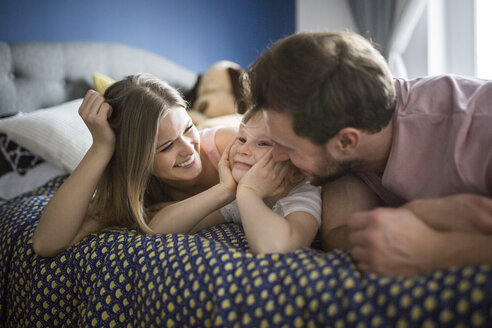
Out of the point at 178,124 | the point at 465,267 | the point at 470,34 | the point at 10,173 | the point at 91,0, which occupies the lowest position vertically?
the point at 10,173

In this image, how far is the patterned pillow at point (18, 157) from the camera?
2.11 m

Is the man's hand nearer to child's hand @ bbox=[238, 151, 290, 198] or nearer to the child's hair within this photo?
child's hand @ bbox=[238, 151, 290, 198]

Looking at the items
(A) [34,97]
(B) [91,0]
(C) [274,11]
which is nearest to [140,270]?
(A) [34,97]

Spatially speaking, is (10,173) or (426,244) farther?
(10,173)

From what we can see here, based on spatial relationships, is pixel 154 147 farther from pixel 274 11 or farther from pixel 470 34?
pixel 274 11

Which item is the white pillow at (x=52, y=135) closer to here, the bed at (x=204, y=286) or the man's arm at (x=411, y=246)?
the bed at (x=204, y=286)

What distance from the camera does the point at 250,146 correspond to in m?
1.34

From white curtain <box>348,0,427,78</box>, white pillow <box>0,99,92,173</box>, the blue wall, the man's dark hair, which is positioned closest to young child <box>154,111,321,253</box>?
the man's dark hair

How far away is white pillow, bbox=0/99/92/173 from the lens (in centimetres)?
196

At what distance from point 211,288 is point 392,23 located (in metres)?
2.41

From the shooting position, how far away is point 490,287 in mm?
666

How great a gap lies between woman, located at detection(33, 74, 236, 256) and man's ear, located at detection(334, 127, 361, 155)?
401 millimetres

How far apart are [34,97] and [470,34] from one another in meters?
2.34

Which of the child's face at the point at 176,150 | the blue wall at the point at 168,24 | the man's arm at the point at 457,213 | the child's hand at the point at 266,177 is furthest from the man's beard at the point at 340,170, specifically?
the blue wall at the point at 168,24
